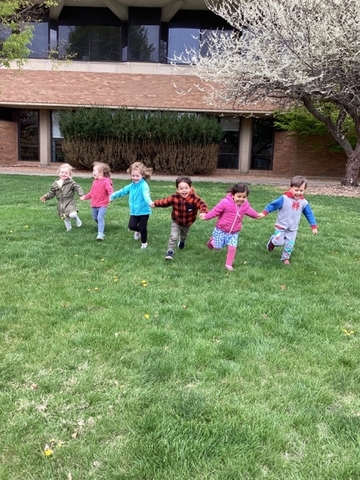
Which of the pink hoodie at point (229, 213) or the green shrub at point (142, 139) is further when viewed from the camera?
the green shrub at point (142, 139)

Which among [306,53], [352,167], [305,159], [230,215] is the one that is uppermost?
[306,53]

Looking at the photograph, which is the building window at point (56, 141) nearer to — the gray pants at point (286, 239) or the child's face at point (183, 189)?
the child's face at point (183, 189)

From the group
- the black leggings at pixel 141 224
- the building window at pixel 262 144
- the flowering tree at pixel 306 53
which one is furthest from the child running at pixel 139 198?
the building window at pixel 262 144

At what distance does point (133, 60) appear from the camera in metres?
20.8

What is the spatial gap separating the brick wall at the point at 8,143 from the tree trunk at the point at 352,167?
1589 cm

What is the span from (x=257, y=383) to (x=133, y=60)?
20462 mm

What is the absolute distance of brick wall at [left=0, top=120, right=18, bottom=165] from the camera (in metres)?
21.7

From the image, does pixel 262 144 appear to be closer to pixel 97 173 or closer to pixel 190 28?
pixel 190 28

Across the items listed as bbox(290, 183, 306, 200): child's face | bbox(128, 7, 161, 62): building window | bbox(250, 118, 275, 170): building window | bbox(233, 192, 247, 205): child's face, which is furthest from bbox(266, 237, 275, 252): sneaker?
bbox(128, 7, 161, 62): building window

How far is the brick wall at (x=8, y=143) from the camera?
71.2ft

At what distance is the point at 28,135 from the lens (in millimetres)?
22234

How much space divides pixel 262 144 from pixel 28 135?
1186 cm

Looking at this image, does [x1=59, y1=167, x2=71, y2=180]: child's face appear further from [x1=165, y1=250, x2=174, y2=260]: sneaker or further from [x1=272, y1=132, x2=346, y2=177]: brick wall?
[x1=272, y1=132, x2=346, y2=177]: brick wall

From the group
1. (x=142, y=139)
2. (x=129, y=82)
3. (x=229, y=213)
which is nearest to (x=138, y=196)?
(x=229, y=213)
